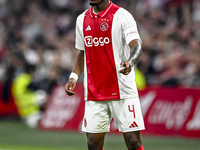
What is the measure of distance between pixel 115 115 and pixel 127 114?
15cm

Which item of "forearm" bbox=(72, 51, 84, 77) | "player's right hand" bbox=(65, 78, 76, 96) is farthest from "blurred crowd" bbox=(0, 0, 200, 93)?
"player's right hand" bbox=(65, 78, 76, 96)

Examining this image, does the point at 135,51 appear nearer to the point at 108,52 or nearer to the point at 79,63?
the point at 108,52

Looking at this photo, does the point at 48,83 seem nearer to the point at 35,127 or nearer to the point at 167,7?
the point at 35,127

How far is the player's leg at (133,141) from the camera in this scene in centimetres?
521

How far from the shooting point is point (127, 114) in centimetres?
533

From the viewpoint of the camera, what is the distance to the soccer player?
17.4 ft

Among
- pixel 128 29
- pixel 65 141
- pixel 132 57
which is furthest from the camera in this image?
pixel 65 141

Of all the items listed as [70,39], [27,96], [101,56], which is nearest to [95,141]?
[101,56]

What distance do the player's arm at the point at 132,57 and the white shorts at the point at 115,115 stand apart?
27.0 inches

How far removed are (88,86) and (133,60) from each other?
3.11 ft

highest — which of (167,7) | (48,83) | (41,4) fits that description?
(41,4)

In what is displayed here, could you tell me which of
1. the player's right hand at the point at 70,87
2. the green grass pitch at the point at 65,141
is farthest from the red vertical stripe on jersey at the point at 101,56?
the green grass pitch at the point at 65,141

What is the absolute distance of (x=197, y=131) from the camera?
9555 mm

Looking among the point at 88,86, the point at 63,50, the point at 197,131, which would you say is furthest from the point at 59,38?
the point at 88,86
